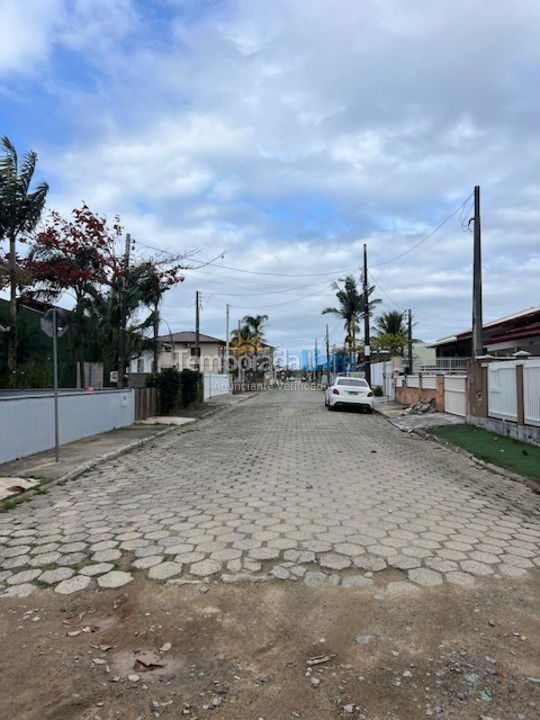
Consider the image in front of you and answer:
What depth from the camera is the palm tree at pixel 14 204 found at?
18.0 m

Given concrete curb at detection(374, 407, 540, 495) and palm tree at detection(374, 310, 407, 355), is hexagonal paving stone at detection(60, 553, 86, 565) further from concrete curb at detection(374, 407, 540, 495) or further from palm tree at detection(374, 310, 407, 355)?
palm tree at detection(374, 310, 407, 355)

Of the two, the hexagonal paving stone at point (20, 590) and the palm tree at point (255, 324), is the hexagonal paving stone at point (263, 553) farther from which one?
the palm tree at point (255, 324)

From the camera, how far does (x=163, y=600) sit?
131 inches

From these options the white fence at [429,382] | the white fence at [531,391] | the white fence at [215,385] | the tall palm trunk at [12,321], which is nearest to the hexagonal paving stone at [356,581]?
the white fence at [531,391]

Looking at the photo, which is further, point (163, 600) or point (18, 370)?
Result: point (18, 370)

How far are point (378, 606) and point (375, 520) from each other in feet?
6.41

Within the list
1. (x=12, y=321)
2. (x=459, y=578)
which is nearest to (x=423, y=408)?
(x=459, y=578)

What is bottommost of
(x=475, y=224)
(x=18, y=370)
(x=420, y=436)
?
(x=420, y=436)

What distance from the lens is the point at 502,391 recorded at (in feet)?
39.6

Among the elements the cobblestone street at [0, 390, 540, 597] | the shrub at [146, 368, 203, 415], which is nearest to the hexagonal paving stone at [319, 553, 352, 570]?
the cobblestone street at [0, 390, 540, 597]

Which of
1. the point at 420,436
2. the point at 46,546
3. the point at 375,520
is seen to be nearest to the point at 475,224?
the point at 420,436

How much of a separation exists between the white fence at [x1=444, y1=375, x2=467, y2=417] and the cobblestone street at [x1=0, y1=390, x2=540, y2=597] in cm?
631

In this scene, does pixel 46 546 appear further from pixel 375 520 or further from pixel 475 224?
pixel 475 224

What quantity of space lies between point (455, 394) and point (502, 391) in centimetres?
409
